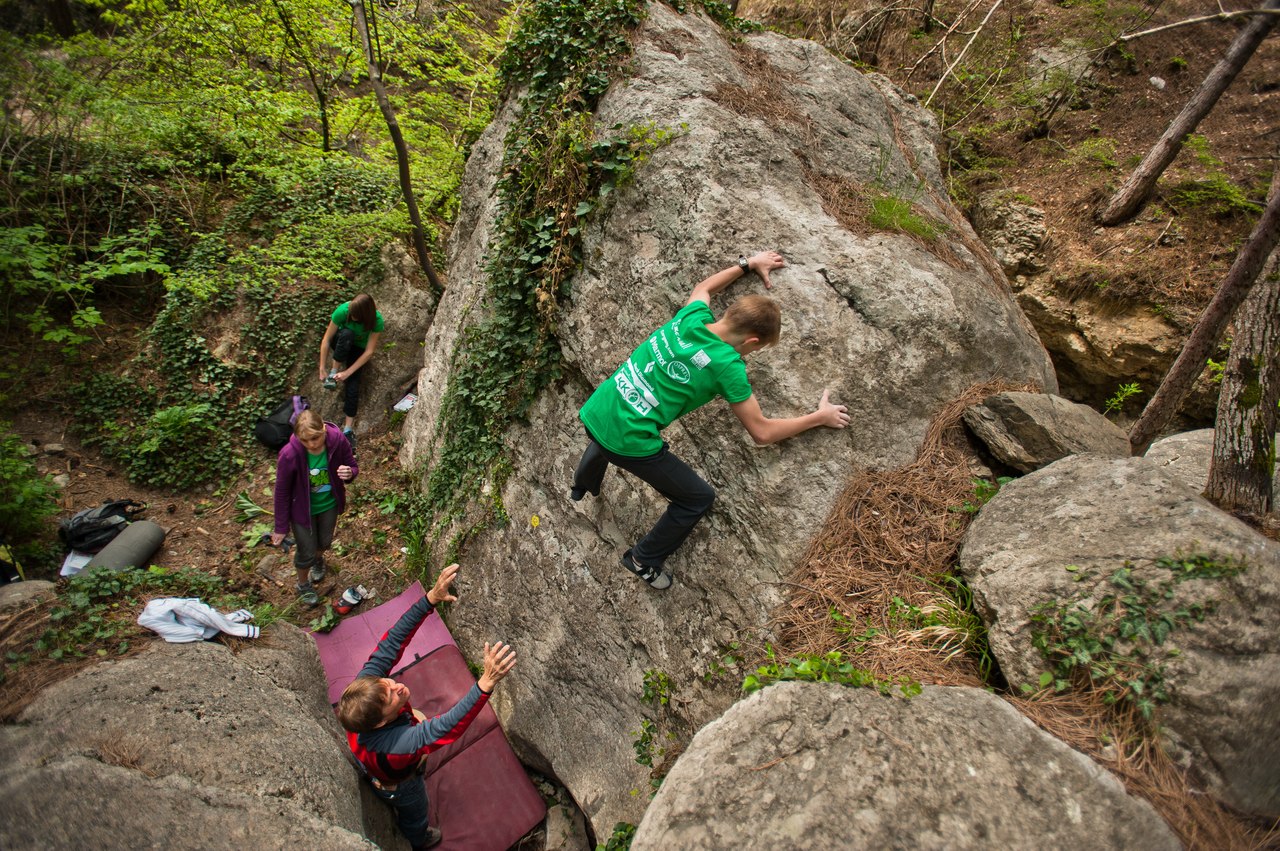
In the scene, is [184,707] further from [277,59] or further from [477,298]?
[277,59]

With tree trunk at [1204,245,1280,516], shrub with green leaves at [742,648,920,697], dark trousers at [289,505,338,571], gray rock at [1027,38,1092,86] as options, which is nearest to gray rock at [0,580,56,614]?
dark trousers at [289,505,338,571]

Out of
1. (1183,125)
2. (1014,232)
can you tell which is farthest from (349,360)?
(1183,125)

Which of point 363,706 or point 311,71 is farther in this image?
point 311,71

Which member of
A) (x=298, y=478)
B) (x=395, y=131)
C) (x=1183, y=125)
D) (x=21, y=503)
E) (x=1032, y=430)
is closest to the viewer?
(x=1032, y=430)

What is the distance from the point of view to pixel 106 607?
13.3 ft

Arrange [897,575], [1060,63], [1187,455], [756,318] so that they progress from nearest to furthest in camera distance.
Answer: [756,318] → [897,575] → [1187,455] → [1060,63]

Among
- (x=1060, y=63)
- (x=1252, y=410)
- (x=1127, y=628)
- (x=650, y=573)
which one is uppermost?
(x=1060, y=63)

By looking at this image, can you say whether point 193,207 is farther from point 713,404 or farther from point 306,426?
point 713,404

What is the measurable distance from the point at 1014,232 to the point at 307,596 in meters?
10.1

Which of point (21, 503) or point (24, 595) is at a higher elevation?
point (24, 595)

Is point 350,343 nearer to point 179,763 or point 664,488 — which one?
point 179,763

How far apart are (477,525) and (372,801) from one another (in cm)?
226

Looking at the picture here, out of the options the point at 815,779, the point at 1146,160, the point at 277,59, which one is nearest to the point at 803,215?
the point at 815,779

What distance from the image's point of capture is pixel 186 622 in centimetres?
405
